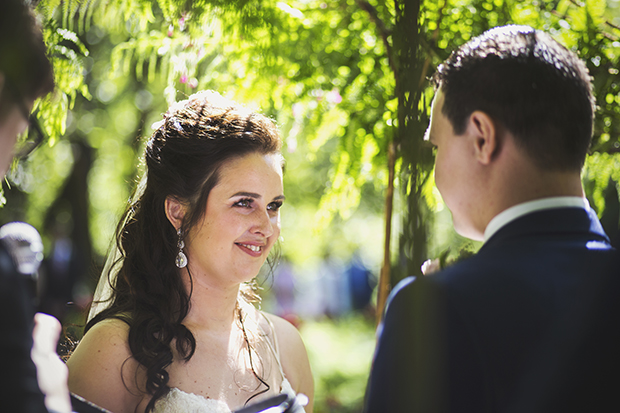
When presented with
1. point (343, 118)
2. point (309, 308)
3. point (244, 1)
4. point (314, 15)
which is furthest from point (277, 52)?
point (309, 308)

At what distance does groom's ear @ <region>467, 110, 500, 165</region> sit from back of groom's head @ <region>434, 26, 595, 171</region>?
18mm

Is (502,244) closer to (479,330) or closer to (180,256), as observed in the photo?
(479,330)

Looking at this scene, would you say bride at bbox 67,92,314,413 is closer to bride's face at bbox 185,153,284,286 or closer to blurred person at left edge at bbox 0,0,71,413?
bride's face at bbox 185,153,284,286

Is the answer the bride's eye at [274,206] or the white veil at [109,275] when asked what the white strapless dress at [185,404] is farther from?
the bride's eye at [274,206]

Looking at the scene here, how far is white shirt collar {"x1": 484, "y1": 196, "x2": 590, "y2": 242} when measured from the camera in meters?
1.09

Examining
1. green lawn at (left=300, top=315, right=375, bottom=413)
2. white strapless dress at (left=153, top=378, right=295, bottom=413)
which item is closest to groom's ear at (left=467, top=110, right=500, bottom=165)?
white strapless dress at (left=153, top=378, right=295, bottom=413)

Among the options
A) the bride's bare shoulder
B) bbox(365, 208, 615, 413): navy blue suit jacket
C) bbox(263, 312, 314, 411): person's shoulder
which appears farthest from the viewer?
bbox(263, 312, 314, 411): person's shoulder

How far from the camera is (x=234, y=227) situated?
216cm

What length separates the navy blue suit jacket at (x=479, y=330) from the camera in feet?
2.97

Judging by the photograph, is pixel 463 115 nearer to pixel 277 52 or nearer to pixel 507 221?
pixel 507 221

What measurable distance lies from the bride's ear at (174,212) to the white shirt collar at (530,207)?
1.49 m

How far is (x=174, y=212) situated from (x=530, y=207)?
5.26 feet

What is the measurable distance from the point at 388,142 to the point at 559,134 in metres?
1.10

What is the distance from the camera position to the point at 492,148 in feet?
3.68
